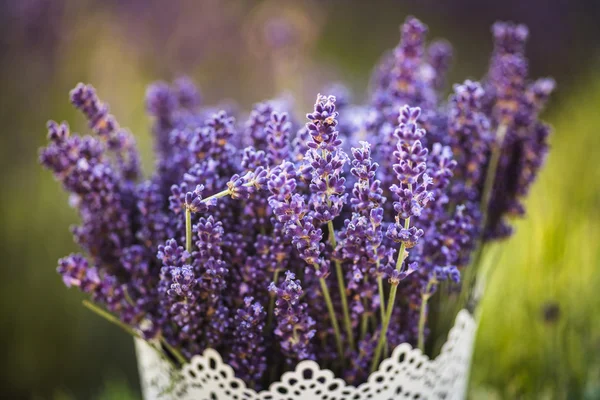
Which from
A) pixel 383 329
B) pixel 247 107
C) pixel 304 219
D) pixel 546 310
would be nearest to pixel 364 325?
pixel 383 329

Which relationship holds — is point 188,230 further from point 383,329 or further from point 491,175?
point 491,175

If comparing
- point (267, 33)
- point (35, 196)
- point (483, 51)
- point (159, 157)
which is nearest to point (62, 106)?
point (35, 196)

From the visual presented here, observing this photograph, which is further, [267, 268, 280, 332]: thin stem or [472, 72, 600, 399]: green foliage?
[472, 72, 600, 399]: green foliage

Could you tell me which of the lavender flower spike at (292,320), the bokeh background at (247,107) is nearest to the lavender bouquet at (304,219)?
the lavender flower spike at (292,320)

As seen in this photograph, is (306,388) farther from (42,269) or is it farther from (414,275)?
(42,269)

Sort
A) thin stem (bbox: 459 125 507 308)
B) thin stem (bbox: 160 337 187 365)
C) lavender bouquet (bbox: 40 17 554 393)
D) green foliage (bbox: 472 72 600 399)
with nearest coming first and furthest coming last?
lavender bouquet (bbox: 40 17 554 393) → thin stem (bbox: 160 337 187 365) → thin stem (bbox: 459 125 507 308) → green foliage (bbox: 472 72 600 399)

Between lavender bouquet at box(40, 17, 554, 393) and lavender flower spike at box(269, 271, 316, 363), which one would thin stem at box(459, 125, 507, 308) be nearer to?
lavender bouquet at box(40, 17, 554, 393)

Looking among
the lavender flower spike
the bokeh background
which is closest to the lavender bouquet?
the lavender flower spike
